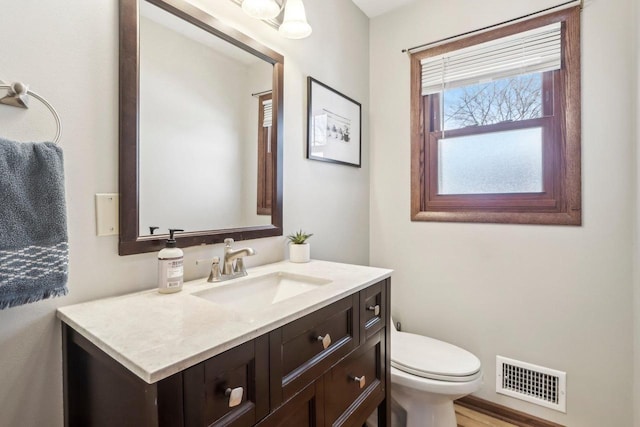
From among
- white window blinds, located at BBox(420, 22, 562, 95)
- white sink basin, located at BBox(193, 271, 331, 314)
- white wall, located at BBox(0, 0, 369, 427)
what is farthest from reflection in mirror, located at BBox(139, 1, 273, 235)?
white window blinds, located at BBox(420, 22, 562, 95)

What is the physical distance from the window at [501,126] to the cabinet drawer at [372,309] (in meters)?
0.88

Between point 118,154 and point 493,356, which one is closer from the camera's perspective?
point 118,154

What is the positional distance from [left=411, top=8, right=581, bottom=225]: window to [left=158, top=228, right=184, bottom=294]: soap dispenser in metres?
1.51

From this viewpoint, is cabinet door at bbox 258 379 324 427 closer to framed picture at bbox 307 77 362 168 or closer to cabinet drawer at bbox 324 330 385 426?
cabinet drawer at bbox 324 330 385 426

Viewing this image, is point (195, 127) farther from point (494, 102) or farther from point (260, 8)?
point (494, 102)

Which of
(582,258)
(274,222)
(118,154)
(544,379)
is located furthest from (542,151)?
(118,154)

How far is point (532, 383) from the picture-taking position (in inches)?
67.5

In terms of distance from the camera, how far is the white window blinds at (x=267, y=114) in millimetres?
1440

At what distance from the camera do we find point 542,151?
1705 mm

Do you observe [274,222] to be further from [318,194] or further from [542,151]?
→ [542,151]

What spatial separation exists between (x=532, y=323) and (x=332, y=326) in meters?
1.33

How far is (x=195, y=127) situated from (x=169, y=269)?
1.76 ft

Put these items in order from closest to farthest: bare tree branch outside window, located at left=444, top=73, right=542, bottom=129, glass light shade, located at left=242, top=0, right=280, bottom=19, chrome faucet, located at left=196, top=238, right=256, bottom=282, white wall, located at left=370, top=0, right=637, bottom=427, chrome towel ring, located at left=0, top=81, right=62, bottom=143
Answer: chrome towel ring, located at left=0, top=81, right=62, bottom=143 < chrome faucet, located at left=196, top=238, right=256, bottom=282 < glass light shade, located at left=242, top=0, right=280, bottom=19 < white wall, located at left=370, top=0, right=637, bottom=427 < bare tree branch outside window, located at left=444, top=73, right=542, bottom=129

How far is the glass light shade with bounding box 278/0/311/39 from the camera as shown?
54.8 inches
